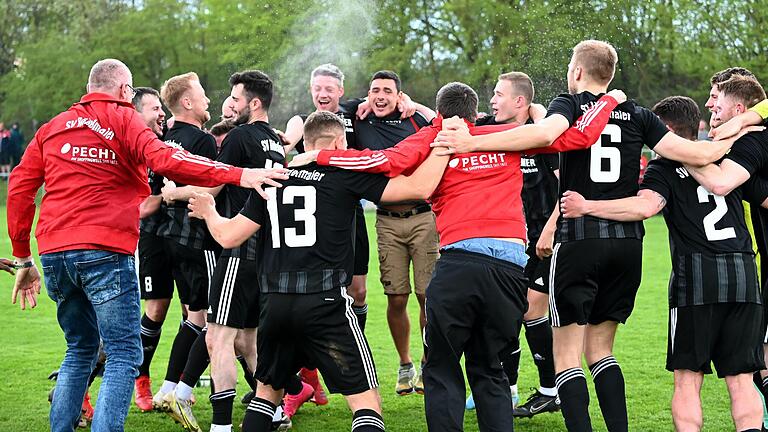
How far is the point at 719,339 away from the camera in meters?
5.61

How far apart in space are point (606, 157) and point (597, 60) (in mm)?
629

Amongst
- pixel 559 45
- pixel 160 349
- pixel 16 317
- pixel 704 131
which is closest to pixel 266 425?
pixel 160 349

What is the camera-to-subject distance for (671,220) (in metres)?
5.80

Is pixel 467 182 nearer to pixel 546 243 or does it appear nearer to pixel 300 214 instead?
pixel 300 214

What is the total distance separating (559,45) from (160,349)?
50.8ft

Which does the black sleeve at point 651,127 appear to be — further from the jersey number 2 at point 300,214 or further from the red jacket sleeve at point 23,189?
the red jacket sleeve at point 23,189

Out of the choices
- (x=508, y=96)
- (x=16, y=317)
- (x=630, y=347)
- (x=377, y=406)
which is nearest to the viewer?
(x=377, y=406)

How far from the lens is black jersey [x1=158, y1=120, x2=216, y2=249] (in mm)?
7113

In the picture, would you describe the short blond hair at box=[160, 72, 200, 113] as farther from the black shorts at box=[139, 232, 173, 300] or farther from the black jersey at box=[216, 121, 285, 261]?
the black shorts at box=[139, 232, 173, 300]

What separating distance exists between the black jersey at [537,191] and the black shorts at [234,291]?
2.39 meters

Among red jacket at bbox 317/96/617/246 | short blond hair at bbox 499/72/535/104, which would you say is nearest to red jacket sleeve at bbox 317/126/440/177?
red jacket at bbox 317/96/617/246

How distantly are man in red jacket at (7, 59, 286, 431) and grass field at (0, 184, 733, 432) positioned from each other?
52.5 inches

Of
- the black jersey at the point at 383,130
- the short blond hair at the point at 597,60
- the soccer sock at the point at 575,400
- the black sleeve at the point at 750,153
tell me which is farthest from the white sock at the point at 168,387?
the black sleeve at the point at 750,153

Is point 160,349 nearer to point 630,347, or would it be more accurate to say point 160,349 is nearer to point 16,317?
point 16,317
